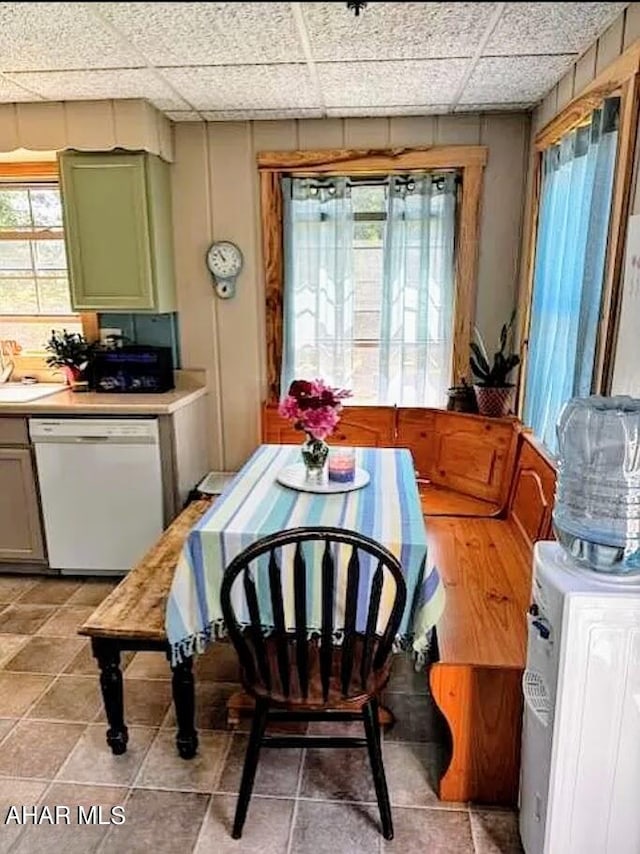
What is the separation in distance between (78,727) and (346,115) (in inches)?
119

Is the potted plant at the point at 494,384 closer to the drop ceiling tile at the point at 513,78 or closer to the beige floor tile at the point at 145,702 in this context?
the drop ceiling tile at the point at 513,78

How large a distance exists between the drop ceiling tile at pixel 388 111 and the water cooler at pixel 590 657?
204cm

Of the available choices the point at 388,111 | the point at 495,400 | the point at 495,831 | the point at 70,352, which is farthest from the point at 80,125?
the point at 495,831

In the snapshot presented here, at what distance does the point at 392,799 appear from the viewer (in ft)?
6.20

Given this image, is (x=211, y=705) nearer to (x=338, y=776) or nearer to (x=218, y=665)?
(x=218, y=665)

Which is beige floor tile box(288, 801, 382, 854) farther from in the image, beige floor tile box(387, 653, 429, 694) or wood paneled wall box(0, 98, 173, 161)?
wood paneled wall box(0, 98, 173, 161)

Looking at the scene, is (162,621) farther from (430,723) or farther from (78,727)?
(430,723)

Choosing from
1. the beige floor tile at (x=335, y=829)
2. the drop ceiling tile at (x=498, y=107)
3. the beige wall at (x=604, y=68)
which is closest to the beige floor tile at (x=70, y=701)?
the beige floor tile at (x=335, y=829)

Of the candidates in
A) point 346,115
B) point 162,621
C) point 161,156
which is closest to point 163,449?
point 162,621

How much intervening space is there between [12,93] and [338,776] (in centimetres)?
314

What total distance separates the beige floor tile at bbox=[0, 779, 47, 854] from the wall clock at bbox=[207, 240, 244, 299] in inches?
97.7

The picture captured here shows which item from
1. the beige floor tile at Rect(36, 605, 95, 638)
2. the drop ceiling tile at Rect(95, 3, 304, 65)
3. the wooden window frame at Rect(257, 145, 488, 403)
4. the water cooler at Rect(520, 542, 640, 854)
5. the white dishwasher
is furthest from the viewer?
the wooden window frame at Rect(257, 145, 488, 403)

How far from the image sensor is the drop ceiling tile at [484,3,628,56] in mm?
1868

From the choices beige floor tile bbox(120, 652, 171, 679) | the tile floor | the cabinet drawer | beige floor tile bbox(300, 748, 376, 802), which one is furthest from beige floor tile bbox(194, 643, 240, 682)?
the cabinet drawer
